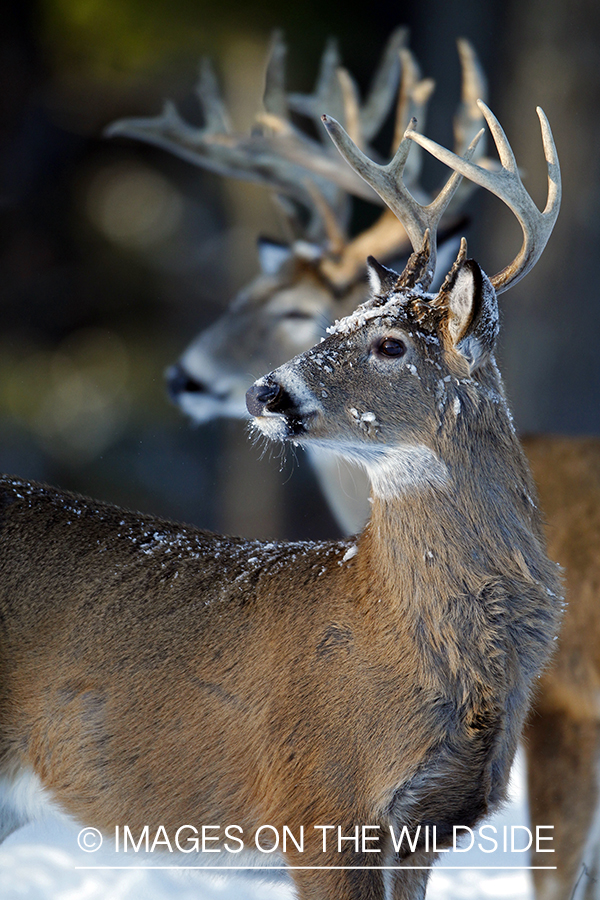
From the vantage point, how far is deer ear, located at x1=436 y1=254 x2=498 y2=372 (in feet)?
5.42

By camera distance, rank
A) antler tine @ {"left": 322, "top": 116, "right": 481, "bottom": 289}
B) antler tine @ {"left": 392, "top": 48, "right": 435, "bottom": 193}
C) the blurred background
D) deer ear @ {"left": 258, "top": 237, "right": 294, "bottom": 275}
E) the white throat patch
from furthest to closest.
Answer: the blurred background < deer ear @ {"left": 258, "top": 237, "right": 294, "bottom": 275} < antler tine @ {"left": 392, "top": 48, "right": 435, "bottom": 193} < antler tine @ {"left": 322, "top": 116, "right": 481, "bottom": 289} < the white throat patch

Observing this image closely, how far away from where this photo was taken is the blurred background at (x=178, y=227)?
433 centimetres

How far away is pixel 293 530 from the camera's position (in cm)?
452

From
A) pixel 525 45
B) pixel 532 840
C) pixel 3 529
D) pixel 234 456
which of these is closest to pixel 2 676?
pixel 3 529

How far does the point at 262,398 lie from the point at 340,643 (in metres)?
0.49

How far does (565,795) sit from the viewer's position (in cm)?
256

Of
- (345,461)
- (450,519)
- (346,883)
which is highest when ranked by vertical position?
(450,519)

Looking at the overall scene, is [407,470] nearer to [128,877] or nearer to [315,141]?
[128,877]

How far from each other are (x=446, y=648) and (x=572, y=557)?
1.15m

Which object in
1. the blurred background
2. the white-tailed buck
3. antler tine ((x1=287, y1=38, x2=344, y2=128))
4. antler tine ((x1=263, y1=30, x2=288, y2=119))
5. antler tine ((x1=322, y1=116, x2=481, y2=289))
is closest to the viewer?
antler tine ((x1=322, y1=116, x2=481, y2=289))

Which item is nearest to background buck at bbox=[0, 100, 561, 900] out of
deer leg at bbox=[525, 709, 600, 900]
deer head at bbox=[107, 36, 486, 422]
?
deer leg at bbox=[525, 709, 600, 900]

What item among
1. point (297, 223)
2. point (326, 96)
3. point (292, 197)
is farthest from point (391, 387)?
point (326, 96)

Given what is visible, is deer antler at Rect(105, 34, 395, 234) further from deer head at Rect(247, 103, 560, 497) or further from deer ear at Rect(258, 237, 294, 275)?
deer head at Rect(247, 103, 560, 497)

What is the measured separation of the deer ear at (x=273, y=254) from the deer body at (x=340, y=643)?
83.3 inches
